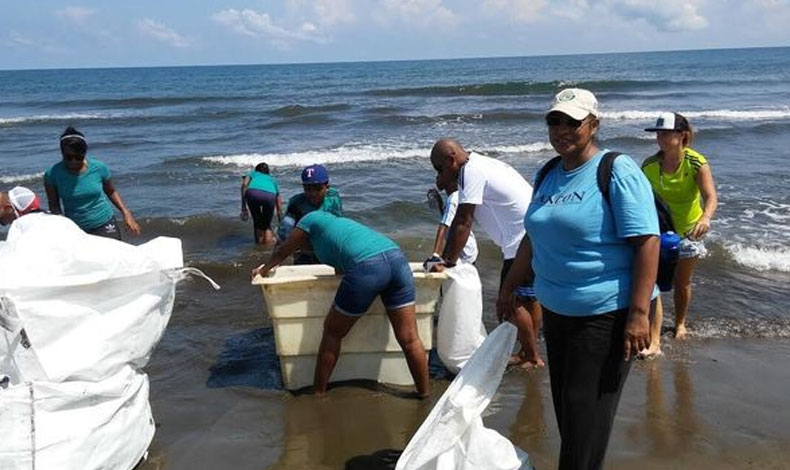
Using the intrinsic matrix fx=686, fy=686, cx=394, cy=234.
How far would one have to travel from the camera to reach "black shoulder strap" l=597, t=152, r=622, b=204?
2400mm

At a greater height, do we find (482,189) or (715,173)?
(482,189)

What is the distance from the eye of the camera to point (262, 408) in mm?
4355

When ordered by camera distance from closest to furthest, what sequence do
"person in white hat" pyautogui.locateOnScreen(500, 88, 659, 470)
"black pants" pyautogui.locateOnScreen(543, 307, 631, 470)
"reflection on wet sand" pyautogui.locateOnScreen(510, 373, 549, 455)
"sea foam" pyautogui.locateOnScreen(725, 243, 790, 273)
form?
"person in white hat" pyautogui.locateOnScreen(500, 88, 659, 470), "black pants" pyautogui.locateOnScreen(543, 307, 631, 470), "reflection on wet sand" pyautogui.locateOnScreen(510, 373, 549, 455), "sea foam" pyautogui.locateOnScreen(725, 243, 790, 273)

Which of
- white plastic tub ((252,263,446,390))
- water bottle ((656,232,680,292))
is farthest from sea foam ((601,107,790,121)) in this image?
water bottle ((656,232,680,292))

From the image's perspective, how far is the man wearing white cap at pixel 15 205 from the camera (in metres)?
3.99

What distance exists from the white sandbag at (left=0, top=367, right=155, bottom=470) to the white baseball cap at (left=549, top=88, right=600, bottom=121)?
233 cm

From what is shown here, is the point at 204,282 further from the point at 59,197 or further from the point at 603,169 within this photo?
the point at 603,169

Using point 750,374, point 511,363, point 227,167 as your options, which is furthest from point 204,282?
point 227,167

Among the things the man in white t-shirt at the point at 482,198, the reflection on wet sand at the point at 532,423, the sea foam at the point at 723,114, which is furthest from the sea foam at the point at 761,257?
the sea foam at the point at 723,114

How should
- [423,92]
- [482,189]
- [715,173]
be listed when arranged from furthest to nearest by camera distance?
[423,92]
[715,173]
[482,189]

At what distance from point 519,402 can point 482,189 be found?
4.54 ft

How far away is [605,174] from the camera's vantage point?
2.41m

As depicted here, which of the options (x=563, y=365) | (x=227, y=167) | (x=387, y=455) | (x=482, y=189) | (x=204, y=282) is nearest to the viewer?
(x=563, y=365)

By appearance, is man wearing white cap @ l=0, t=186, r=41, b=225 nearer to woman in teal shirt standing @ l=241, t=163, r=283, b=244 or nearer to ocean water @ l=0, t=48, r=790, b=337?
ocean water @ l=0, t=48, r=790, b=337
